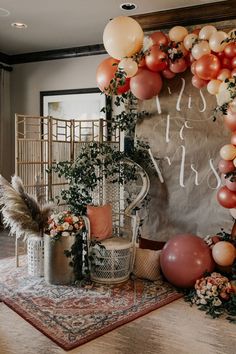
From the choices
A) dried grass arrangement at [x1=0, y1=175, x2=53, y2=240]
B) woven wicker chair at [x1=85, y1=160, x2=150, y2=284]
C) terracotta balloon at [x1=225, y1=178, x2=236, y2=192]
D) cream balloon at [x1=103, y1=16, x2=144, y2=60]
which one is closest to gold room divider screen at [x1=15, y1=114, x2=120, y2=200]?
dried grass arrangement at [x1=0, y1=175, x2=53, y2=240]

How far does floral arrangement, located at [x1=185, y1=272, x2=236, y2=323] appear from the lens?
121 inches

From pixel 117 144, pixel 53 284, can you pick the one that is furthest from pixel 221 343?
pixel 117 144

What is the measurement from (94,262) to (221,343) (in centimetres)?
144

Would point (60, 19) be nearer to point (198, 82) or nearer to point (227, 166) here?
point (198, 82)

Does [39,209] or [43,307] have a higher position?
[39,209]

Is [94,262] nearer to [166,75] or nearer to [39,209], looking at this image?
[39,209]

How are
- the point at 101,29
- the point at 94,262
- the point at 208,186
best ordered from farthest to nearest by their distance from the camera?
1. the point at 101,29
2. the point at 208,186
3. the point at 94,262

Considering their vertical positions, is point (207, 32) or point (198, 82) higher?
point (207, 32)

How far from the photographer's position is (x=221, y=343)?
2576 mm

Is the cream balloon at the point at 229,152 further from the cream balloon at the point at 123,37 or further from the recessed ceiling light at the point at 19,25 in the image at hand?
the recessed ceiling light at the point at 19,25

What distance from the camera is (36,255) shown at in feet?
12.6

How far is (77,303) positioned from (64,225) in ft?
2.47

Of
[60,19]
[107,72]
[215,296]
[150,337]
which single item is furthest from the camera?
[60,19]

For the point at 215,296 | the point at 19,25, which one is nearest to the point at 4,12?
the point at 19,25
